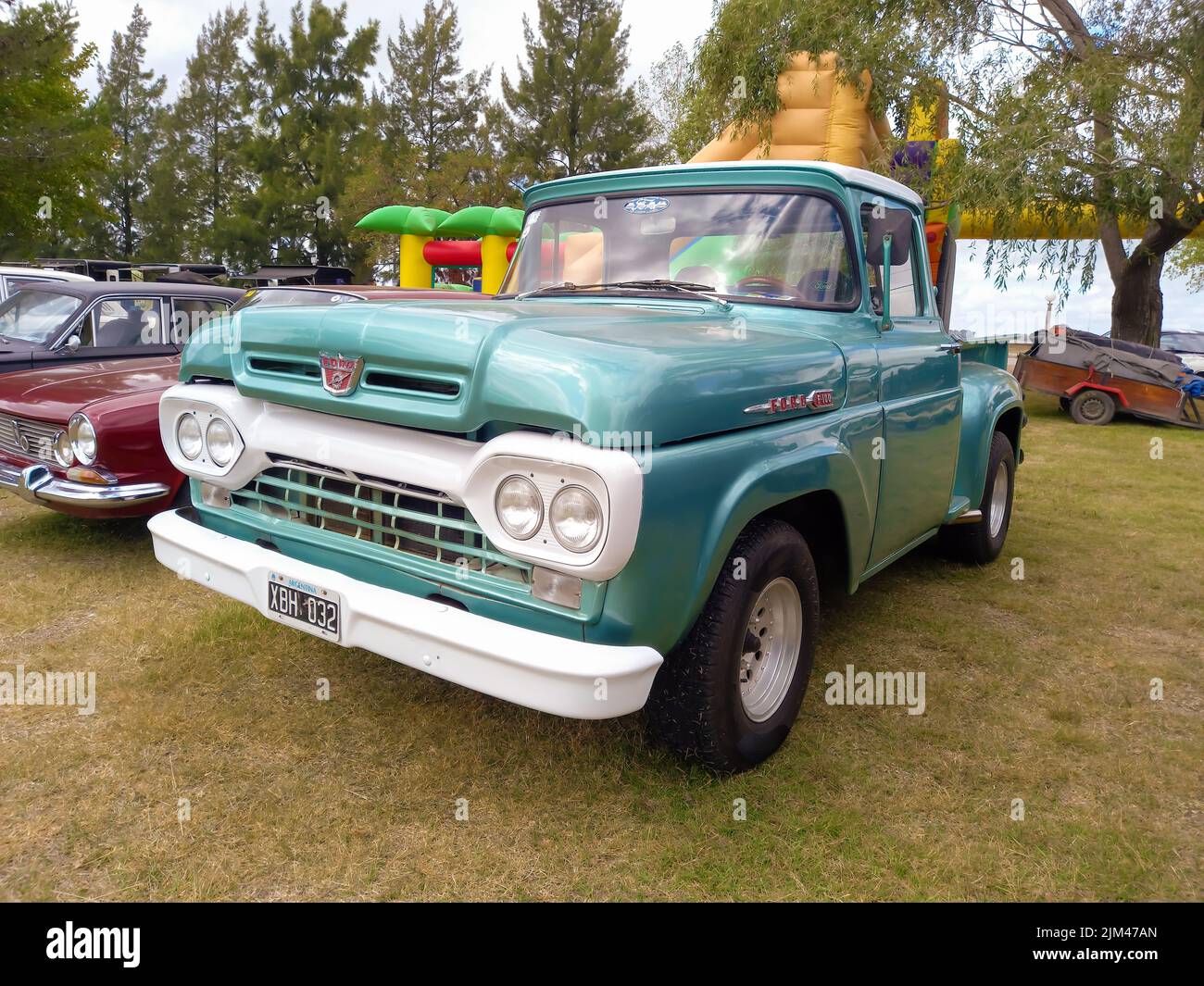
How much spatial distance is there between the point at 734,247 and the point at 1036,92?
39.6 ft

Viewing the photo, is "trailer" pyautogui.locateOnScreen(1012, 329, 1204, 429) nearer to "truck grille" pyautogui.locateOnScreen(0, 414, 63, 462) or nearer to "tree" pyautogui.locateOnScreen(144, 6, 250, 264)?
"truck grille" pyautogui.locateOnScreen(0, 414, 63, 462)

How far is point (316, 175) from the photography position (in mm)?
34812

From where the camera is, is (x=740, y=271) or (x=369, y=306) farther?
(x=740, y=271)

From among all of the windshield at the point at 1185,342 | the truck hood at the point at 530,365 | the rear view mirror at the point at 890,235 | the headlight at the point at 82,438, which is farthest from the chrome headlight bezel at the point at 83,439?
the windshield at the point at 1185,342

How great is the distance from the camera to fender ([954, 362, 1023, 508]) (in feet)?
15.7

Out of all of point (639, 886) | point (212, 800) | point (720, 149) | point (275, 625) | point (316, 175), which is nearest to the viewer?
point (639, 886)

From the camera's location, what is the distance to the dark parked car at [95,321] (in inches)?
254

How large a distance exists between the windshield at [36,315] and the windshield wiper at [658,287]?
184 inches

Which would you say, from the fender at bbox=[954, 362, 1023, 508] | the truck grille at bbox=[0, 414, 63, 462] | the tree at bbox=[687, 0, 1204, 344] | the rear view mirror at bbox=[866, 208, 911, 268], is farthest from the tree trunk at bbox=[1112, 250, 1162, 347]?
the truck grille at bbox=[0, 414, 63, 462]

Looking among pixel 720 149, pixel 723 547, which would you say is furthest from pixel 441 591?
pixel 720 149

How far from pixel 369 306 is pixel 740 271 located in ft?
4.73

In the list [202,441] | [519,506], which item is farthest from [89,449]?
[519,506]

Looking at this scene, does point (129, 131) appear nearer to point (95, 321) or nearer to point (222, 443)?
point (95, 321)
